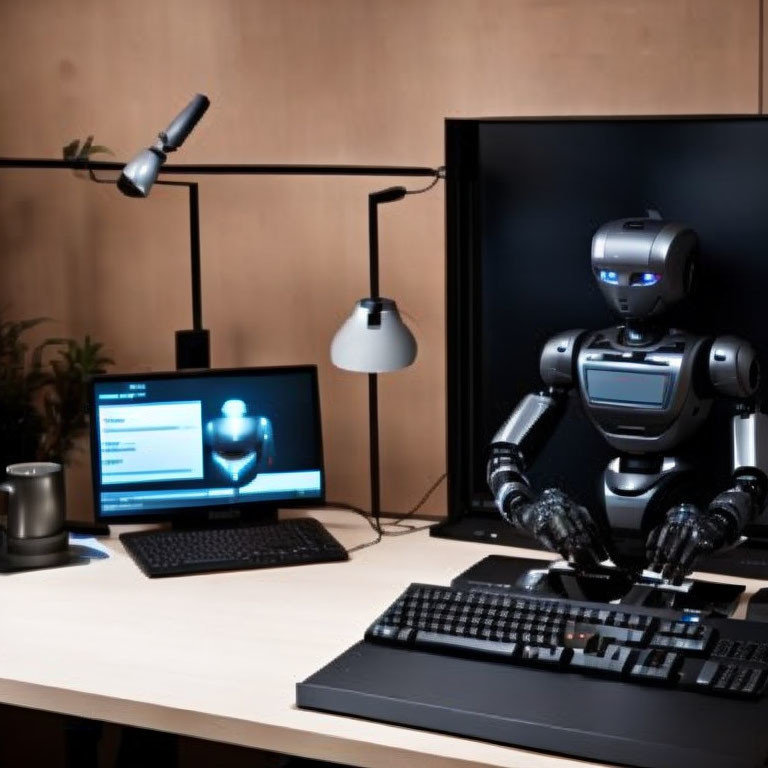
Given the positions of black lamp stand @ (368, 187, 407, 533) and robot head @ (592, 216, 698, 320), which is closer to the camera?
robot head @ (592, 216, 698, 320)

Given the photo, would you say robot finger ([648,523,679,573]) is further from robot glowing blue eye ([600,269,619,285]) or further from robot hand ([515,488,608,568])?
robot glowing blue eye ([600,269,619,285])

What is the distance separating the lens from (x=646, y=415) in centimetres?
205

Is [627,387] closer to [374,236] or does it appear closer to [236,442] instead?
[374,236]

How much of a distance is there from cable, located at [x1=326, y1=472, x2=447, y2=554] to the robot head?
591mm

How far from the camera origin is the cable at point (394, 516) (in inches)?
93.3

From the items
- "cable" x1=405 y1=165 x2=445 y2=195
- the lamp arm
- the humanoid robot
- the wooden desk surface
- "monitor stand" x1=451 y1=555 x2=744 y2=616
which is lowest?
the wooden desk surface

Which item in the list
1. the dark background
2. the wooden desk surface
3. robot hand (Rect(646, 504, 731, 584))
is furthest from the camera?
the dark background

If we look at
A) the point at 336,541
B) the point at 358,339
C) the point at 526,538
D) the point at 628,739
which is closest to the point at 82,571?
the point at 336,541

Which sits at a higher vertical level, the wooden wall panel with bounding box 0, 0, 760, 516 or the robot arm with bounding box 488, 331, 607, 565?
the wooden wall panel with bounding box 0, 0, 760, 516

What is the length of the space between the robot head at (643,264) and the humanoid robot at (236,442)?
2.20 ft

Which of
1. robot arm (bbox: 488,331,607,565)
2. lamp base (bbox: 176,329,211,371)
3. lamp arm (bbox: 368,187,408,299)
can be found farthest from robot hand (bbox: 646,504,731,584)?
lamp base (bbox: 176,329,211,371)

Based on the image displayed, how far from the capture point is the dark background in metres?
A: 2.13

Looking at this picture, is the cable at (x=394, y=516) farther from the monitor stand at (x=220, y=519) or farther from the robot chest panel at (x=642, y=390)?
the robot chest panel at (x=642, y=390)

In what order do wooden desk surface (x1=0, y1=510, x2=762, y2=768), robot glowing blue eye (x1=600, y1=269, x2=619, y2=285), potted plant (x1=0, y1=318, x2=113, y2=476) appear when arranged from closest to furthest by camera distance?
wooden desk surface (x1=0, y1=510, x2=762, y2=768) → robot glowing blue eye (x1=600, y1=269, x2=619, y2=285) → potted plant (x1=0, y1=318, x2=113, y2=476)
